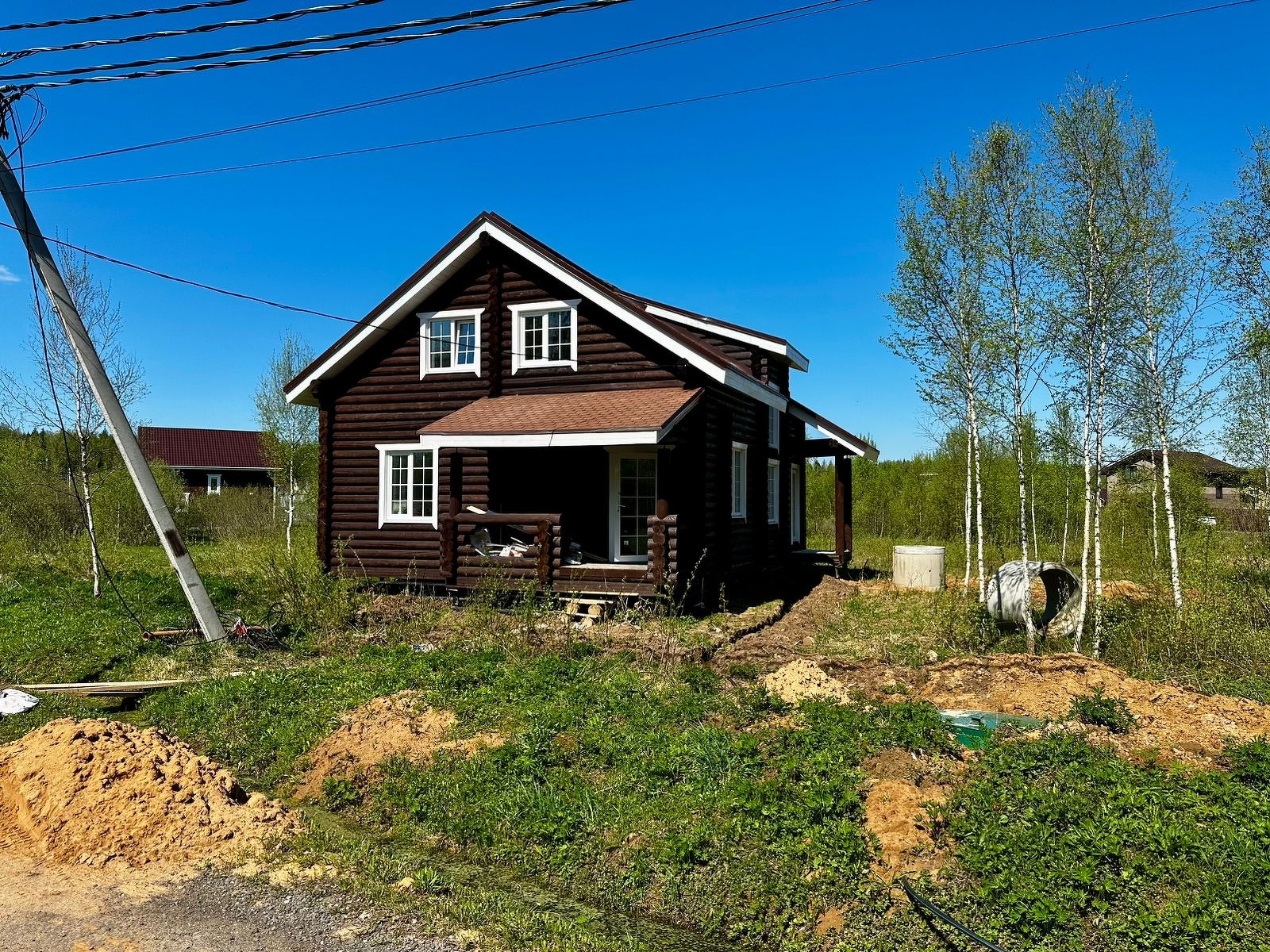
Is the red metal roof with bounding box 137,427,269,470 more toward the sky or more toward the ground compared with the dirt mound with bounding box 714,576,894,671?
more toward the sky

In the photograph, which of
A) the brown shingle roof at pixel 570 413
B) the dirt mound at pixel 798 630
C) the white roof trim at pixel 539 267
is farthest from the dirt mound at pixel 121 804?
the white roof trim at pixel 539 267

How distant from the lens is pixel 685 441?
13109 mm

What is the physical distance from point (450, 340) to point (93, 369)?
252 inches

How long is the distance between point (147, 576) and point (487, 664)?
33.3 feet

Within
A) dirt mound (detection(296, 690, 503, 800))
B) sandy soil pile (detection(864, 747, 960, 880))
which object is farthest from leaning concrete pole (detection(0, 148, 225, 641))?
sandy soil pile (detection(864, 747, 960, 880))

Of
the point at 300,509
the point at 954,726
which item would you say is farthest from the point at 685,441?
the point at 300,509

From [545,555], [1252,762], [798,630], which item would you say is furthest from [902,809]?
[545,555]

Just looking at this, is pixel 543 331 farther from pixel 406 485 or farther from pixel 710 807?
pixel 710 807

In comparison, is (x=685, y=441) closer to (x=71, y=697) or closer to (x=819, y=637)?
(x=819, y=637)

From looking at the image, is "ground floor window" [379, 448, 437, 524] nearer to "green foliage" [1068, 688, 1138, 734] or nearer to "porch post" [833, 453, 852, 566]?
"porch post" [833, 453, 852, 566]

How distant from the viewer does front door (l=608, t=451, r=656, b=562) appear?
1444 centimetres

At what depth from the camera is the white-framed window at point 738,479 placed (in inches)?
605

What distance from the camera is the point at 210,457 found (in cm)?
4719

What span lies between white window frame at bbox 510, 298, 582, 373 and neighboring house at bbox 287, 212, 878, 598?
0.03 m
